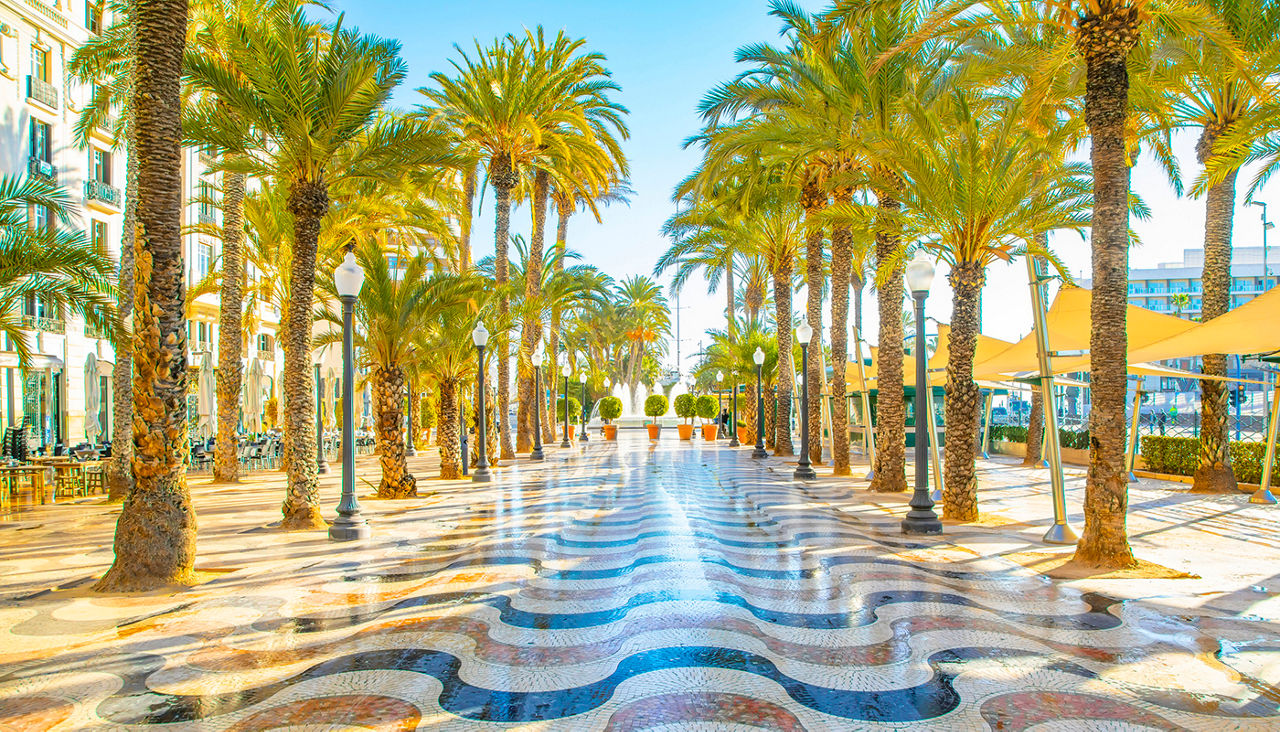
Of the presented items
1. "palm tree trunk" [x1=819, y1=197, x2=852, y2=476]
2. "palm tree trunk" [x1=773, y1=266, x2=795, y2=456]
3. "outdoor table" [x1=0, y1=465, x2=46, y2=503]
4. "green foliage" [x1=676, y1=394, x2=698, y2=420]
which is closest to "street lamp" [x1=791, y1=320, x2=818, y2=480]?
"palm tree trunk" [x1=819, y1=197, x2=852, y2=476]

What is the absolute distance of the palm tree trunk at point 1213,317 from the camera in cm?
1407

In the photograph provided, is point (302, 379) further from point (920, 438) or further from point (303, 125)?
point (920, 438)

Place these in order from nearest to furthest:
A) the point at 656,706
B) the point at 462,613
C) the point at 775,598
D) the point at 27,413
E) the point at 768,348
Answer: the point at 656,706 → the point at 462,613 → the point at 775,598 → the point at 27,413 → the point at 768,348

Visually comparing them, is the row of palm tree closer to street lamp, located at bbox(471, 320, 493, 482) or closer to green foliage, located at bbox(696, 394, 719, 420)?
street lamp, located at bbox(471, 320, 493, 482)

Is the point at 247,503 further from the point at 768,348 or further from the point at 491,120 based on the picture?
the point at 768,348

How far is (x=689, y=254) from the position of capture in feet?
99.1

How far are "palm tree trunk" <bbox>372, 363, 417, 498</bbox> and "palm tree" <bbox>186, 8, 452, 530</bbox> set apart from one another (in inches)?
135

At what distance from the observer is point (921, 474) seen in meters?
10.1

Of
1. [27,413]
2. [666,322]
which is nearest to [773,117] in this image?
[27,413]

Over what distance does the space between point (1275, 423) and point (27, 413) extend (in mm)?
31001

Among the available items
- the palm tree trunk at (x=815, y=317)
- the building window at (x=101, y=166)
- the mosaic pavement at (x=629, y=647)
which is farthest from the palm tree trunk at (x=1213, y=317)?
the building window at (x=101, y=166)

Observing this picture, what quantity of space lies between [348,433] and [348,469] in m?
0.46

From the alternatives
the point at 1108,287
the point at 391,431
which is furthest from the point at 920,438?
the point at 391,431

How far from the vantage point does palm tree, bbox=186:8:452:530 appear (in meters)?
9.59
